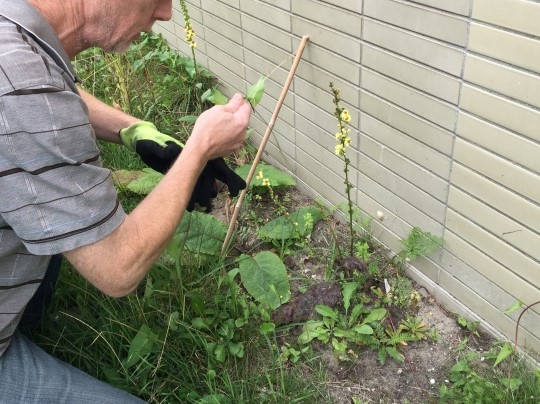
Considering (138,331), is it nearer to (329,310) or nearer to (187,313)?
(187,313)

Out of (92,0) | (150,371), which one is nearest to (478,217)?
(150,371)

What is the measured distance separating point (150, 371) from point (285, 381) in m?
0.48

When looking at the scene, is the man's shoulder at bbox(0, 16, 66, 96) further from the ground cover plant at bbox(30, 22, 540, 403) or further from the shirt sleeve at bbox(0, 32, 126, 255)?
the ground cover plant at bbox(30, 22, 540, 403)

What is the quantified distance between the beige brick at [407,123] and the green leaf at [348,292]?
2.08 feet

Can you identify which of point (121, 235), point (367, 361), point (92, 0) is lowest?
point (367, 361)

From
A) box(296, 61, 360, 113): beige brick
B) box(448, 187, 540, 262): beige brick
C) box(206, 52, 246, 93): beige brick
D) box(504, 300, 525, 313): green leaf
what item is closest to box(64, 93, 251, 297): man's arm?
box(296, 61, 360, 113): beige brick

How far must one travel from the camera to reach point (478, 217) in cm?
208

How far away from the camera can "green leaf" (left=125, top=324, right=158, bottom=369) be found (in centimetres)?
214

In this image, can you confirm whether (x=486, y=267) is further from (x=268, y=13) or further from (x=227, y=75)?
(x=227, y=75)

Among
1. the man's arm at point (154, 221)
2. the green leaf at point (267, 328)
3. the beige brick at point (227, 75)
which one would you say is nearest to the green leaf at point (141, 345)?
the green leaf at point (267, 328)

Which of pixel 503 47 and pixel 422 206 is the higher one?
pixel 503 47

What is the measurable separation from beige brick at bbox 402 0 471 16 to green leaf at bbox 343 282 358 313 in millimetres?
1085

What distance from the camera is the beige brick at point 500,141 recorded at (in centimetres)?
178

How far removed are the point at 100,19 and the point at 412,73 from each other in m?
1.04
